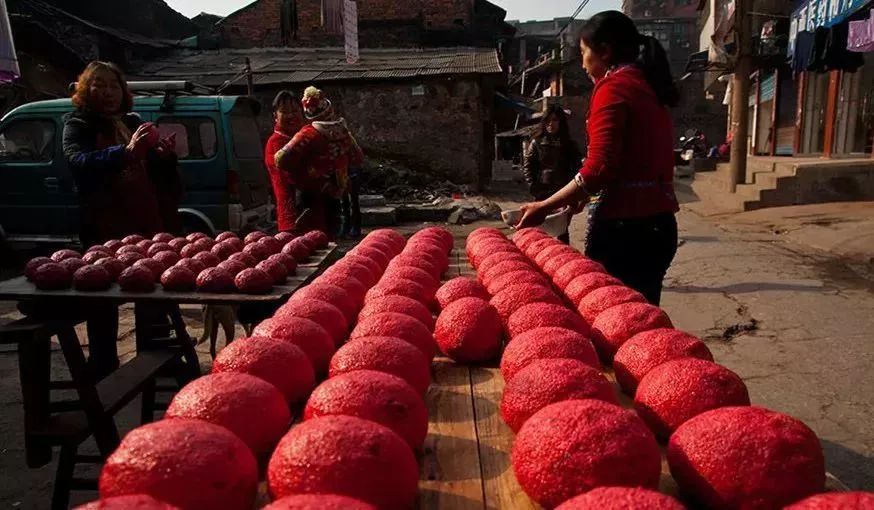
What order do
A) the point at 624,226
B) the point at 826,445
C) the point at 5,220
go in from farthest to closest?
1. the point at 5,220
2. the point at 826,445
3. the point at 624,226

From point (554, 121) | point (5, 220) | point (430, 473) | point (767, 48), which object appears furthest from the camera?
point (767, 48)

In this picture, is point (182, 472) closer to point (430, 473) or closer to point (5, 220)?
point (430, 473)

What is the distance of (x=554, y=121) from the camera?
6.42 metres

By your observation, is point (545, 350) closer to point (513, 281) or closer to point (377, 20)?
point (513, 281)

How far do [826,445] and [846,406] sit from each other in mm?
583

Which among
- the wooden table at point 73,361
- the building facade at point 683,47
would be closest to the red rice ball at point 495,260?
the wooden table at point 73,361

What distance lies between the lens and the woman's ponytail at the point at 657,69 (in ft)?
8.59

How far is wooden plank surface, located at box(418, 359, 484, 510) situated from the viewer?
1188 millimetres

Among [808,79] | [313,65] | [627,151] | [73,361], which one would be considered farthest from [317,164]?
[808,79]

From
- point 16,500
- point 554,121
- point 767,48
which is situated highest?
point 767,48

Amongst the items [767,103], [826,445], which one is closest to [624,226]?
[826,445]

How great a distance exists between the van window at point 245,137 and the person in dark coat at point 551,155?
12.0 feet

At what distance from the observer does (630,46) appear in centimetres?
262

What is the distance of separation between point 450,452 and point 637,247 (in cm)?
183
